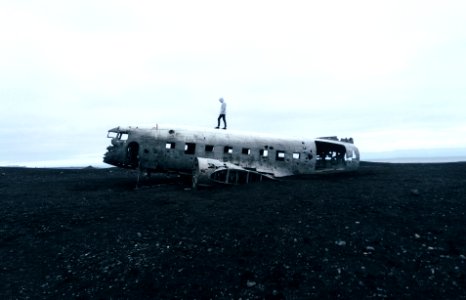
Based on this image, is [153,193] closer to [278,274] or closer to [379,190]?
[278,274]

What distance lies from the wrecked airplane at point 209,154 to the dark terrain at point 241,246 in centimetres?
332

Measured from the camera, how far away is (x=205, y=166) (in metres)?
19.5

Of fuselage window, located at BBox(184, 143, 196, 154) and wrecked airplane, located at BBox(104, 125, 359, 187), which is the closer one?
wrecked airplane, located at BBox(104, 125, 359, 187)

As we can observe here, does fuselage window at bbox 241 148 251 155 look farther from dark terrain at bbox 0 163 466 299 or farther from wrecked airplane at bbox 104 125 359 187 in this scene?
dark terrain at bbox 0 163 466 299

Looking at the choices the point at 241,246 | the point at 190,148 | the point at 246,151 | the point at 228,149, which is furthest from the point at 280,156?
the point at 241,246

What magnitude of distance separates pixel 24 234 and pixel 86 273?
478 cm

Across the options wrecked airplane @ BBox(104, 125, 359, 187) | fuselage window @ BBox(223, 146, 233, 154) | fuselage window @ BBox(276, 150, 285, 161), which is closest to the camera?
wrecked airplane @ BBox(104, 125, 359, 187)

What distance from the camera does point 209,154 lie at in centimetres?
2169

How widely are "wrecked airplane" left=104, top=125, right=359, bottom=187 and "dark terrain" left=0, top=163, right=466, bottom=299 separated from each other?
3.32 meters

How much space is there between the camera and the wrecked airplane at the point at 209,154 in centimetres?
2020

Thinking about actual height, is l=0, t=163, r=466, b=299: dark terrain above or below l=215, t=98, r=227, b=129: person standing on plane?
below

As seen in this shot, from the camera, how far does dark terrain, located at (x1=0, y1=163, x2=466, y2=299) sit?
330 inches

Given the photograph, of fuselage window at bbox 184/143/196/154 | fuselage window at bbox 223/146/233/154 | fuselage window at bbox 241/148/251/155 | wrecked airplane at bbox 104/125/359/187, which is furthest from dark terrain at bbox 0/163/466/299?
fuselage window at bbox 241/148/251/155

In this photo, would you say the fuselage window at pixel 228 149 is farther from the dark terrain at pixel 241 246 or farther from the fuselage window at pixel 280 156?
the dark terrain at pixel 241 246
